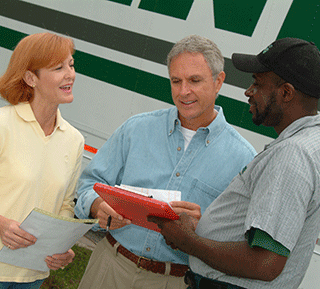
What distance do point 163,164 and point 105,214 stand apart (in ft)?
1.31

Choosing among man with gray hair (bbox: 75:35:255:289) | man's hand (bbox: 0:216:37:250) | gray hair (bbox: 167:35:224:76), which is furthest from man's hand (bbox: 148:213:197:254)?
gray hair (bbox: 167:35:224:76)

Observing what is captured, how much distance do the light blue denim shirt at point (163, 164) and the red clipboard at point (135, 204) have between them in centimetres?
24

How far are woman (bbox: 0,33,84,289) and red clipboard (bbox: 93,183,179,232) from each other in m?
0.48

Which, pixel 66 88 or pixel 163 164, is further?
pixel 66 88

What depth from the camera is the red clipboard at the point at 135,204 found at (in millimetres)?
1549

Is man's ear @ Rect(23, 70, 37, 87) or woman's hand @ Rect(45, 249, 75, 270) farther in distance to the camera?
man's ear @ Rect(23, 70, 37, 87)

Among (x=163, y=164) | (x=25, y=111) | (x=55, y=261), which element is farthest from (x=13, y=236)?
(x=163, y=164)

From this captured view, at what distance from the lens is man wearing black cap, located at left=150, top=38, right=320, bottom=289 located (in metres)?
1.28

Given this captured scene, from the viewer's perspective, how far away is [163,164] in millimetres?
2055

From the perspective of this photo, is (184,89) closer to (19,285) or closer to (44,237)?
(44,237)

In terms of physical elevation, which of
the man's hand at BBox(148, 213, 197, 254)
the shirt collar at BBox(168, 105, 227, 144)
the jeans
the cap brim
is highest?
the cap brim

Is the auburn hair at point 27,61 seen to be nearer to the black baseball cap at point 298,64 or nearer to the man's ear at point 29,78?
the man's ear at point 29,78

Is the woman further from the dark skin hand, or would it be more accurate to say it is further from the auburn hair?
the dark skin hand

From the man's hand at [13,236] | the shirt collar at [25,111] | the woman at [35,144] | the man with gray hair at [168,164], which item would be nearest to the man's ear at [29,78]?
the woman at [35,144]
